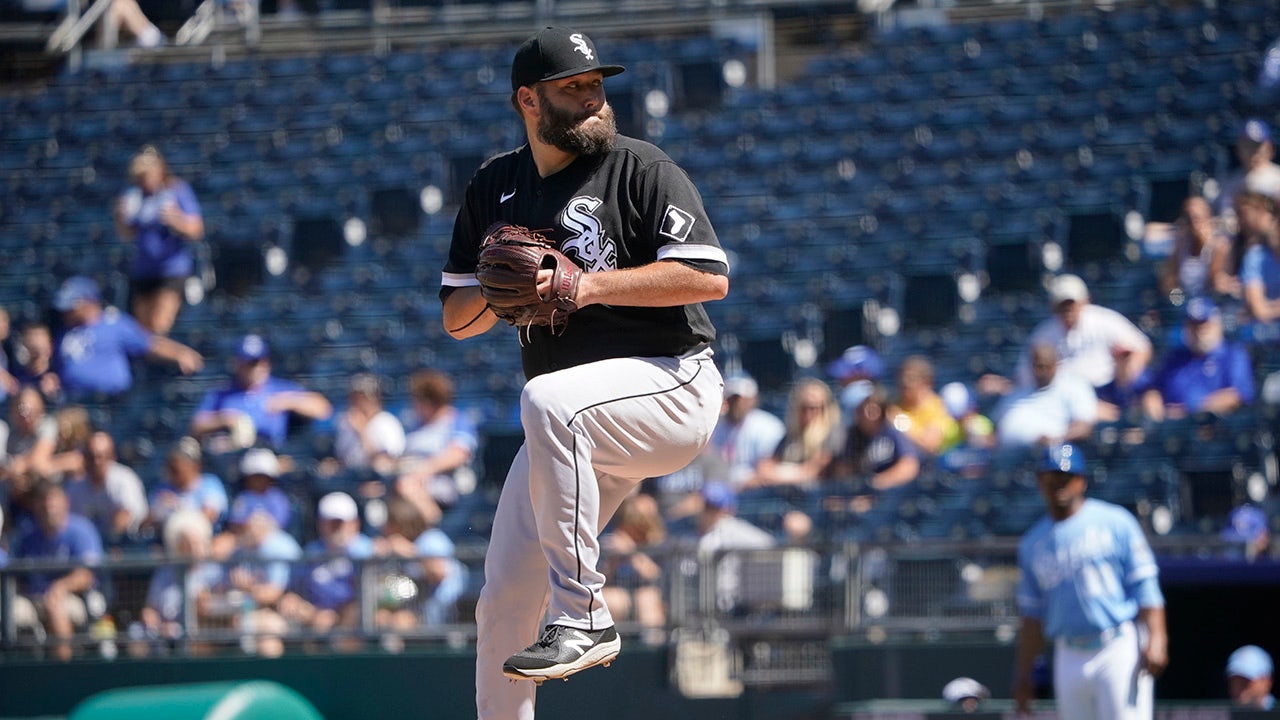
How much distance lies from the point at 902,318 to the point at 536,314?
7.71 m

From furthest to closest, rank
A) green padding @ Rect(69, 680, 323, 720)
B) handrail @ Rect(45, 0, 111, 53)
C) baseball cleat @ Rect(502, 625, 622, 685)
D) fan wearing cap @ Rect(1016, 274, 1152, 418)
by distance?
handrail @ Rect(45, 0, 111, 53), fan wearing cap @ Rect(1016, 274, 1152, 418), green padding @ Rect(69, 680, 323, 720), baseball cleat @ Rect(502, 625, 622, 685)

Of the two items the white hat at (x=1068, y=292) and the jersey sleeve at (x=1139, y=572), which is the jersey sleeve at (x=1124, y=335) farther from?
the jersey sleeve at (x=1139, y=572)

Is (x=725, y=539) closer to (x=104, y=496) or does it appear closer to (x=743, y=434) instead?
(x=743, y=434)

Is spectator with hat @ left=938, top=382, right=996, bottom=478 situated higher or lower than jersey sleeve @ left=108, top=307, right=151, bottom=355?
lower

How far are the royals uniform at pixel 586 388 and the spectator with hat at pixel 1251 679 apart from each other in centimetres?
412

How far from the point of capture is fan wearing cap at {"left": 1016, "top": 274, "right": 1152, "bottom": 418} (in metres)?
9.15

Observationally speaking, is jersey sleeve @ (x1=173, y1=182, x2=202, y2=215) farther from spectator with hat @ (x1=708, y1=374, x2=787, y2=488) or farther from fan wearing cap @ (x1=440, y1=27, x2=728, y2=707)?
fan wearing cap @ (x1=440, y1=27, x2=728, y2=707)

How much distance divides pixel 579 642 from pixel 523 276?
843 mm

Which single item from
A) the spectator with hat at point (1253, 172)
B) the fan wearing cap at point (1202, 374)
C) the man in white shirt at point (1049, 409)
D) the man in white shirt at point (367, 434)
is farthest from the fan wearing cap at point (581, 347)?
the spectator with hat at point (1253, 172)

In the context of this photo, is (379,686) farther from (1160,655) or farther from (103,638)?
(1160,655)

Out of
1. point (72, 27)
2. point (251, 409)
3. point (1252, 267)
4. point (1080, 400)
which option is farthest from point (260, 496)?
point (72, 27)

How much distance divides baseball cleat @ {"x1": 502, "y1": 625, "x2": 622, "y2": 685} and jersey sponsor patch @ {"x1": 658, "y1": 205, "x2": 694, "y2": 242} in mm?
938

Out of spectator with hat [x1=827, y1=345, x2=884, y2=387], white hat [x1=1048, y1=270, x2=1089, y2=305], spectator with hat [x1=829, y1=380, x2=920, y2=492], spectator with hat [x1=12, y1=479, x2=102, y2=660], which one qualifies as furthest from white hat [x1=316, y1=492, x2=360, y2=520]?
white hat [x1=1048, y1=270, x2=1089, y2=305]

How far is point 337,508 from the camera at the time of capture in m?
8.91
